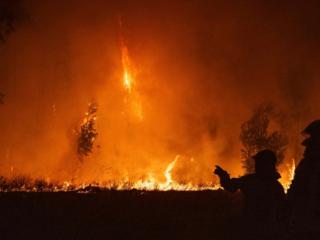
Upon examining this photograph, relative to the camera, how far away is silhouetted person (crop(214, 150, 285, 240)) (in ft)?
21.0

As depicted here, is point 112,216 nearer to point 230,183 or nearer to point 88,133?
point 230,183

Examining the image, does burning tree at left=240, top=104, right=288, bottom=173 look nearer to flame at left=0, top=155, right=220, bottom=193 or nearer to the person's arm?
flame at left=0, top=155, right=220, bottom=193

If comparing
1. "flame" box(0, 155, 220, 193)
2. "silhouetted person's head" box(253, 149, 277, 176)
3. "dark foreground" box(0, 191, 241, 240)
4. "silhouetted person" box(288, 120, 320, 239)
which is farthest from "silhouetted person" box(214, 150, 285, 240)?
"flame" box(0, 155, 220, 193)

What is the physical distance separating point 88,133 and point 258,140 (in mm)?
16868

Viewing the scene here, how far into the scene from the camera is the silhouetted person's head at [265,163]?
6570 millimetres

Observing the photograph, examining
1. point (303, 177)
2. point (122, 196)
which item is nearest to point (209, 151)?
point (122, 196)

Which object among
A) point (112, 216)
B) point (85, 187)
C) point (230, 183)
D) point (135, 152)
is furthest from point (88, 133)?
point (230, 183)

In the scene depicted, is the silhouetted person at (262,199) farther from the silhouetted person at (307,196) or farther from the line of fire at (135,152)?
the line of fire at (135,152)

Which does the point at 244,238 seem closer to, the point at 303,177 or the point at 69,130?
the point at 303,177

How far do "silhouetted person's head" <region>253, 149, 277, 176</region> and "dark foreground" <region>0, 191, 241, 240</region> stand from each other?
134 inches

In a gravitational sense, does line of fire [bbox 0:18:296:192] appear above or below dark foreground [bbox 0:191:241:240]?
above

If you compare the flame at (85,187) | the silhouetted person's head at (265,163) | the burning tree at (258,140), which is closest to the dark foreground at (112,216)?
the flame at (85,187)

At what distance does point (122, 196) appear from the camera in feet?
42.2

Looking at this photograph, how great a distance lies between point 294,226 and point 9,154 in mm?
39743
